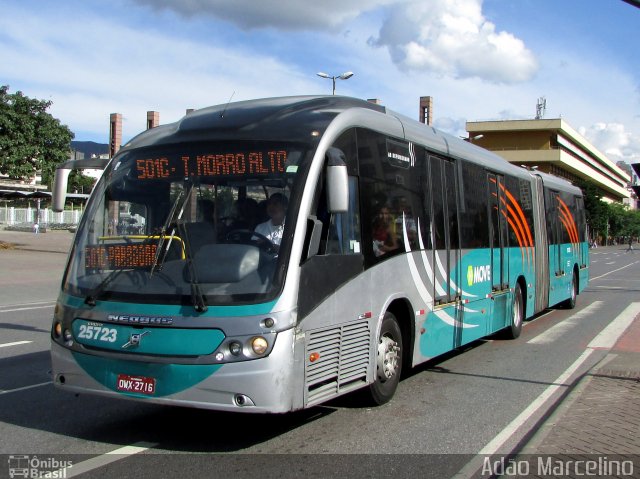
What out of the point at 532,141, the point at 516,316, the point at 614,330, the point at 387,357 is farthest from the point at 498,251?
→ the point at 532,141

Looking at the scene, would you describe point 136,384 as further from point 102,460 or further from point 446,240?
point 446,240

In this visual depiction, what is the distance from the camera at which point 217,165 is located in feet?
19.0

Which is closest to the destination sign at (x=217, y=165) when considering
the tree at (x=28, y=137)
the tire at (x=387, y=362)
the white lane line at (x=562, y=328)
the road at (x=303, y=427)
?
the tire at (x=387, y=362)

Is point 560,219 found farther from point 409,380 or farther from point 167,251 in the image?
point 167,251

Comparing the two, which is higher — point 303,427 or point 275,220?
point 275,220

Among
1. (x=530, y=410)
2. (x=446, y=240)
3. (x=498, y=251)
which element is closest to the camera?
Answer: (x=530, y=410)

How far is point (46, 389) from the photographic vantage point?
7.38 metres

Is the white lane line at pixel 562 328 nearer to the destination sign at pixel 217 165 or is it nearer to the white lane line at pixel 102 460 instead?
the destination sign at pixel 217 165

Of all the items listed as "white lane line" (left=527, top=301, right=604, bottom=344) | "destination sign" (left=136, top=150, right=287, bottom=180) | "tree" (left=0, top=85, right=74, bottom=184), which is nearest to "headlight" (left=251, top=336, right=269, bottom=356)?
"destination sign" (left=136, top=150, right=287, bottom=180)

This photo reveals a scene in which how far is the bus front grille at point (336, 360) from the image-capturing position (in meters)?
5.41

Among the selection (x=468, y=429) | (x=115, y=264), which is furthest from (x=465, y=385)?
(x=115, y=264)

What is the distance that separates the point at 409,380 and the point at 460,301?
1345 mm

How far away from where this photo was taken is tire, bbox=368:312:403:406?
6.60m

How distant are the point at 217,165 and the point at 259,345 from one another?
5.49 ft
